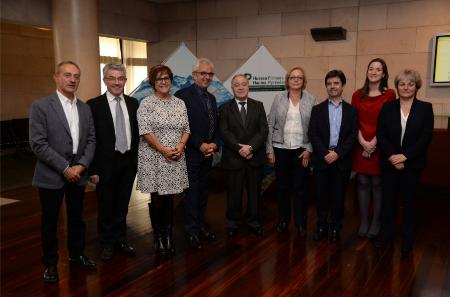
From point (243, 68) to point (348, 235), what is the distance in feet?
8.87

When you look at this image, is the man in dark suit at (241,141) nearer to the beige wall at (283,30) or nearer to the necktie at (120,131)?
the necktie at (120,131)

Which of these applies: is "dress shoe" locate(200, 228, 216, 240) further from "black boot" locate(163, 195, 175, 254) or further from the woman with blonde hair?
the woman with blonde hair

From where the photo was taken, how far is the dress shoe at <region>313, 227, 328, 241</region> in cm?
347

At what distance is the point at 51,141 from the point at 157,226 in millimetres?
1095

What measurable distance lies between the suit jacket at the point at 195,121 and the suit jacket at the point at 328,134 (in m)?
0.91

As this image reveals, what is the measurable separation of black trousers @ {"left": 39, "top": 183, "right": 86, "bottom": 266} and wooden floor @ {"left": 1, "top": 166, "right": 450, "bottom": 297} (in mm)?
190

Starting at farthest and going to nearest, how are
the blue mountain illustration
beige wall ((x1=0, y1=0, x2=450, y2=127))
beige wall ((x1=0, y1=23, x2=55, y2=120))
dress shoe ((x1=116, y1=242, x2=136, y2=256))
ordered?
beige wall ((x1=0, y1=23, x2=55, y2=120)) → beige wall ((x1=0, y1=0, x2=450, y2=127)) → the blue mountain illustration → dress shoe ((x1=116, y1=242, x2=136, y2=256))

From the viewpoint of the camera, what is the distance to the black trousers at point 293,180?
3.47 m

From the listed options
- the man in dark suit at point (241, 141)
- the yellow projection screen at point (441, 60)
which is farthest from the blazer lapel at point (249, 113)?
the yellow projection screen at point (441, 60)

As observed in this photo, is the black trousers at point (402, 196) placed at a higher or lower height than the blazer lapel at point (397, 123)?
lower

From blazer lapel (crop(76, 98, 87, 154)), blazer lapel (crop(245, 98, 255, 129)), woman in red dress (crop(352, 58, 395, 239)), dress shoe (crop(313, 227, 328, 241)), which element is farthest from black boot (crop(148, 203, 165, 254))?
woman in red dress (crop(352, 58, 395, 239))

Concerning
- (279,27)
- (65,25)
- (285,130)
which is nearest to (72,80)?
(285,130)

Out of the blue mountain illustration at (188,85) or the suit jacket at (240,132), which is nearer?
A: the suit jacket at (240,132)

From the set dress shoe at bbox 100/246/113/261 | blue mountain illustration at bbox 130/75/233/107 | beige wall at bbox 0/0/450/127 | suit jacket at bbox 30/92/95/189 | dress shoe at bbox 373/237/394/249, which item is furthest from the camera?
beige wall at bbox 0/0/450/127
